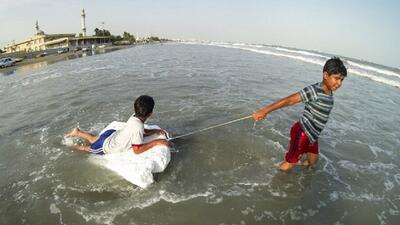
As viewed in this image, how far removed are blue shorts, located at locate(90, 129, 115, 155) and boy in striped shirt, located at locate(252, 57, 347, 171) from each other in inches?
131

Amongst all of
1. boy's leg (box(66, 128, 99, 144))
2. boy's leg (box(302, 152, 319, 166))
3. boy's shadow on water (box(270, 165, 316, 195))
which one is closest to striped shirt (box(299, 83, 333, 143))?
boy's leg (box(302, 152, 319, 166))

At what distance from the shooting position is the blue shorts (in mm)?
6652

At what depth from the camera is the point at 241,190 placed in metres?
5.80

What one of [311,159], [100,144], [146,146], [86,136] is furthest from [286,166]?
[86,136]

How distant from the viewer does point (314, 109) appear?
527 cm

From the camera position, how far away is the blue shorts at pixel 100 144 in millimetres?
6652

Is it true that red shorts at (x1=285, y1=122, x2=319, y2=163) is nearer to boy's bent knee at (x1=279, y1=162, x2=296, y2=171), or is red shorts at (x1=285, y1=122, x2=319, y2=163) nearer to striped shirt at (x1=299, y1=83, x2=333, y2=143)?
striped shirt at (x1=299, y1=83, x2=333, y2=143)

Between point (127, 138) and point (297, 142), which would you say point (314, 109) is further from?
point (127, 138)

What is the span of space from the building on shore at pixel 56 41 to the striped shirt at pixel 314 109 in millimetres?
89806

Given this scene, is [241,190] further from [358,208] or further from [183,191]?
[358,208]

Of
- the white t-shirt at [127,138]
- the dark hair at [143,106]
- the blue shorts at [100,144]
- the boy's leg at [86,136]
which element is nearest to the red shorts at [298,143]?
the dark hair at [143,106]

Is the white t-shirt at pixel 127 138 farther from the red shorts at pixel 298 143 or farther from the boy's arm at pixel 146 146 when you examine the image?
the red shorts at pixel 298 143

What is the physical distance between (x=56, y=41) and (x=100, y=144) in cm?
9757

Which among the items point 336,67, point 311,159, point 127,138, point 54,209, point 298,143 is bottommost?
point 54,209
